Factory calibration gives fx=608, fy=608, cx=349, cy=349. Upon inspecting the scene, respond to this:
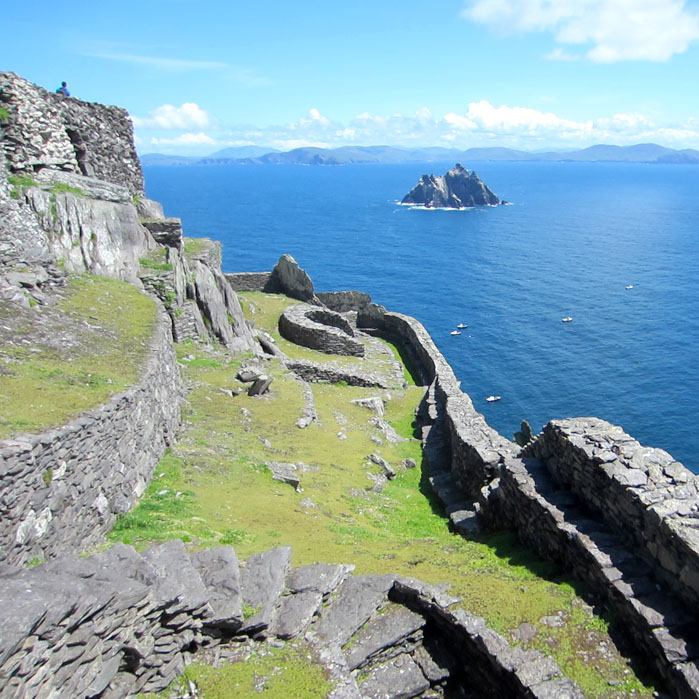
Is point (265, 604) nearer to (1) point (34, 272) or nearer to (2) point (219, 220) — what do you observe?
(1) point (34, 272)

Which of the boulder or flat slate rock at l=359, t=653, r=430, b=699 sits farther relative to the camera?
the boulder

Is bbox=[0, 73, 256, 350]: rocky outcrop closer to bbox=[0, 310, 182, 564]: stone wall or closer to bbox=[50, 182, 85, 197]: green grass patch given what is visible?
bbox=[50, 182, 85, 197]: green grass patch

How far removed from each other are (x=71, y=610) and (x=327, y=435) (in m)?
18.8

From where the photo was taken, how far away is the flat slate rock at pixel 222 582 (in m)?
10.9

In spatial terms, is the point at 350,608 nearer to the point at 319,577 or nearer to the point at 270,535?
the point at 319,577

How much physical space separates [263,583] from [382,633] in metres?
2.61

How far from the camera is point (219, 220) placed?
7269 inches

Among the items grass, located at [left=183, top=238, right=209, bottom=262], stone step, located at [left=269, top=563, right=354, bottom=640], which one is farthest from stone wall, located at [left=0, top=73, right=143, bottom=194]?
stone step, located at [left=269, top=563, right=354, bottom=640]

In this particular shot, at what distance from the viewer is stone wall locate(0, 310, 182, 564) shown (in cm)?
1144

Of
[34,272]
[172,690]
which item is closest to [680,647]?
[172,690]

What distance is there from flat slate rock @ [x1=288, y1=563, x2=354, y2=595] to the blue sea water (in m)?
46.3

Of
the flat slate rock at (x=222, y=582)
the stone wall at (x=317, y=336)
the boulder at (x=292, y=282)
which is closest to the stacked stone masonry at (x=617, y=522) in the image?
the flat slate rock at (x=222, y=582)

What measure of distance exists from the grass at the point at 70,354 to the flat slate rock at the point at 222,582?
4.50 metres

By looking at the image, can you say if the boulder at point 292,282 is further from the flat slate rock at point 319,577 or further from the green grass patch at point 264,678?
the green grass patch at point 264,678
